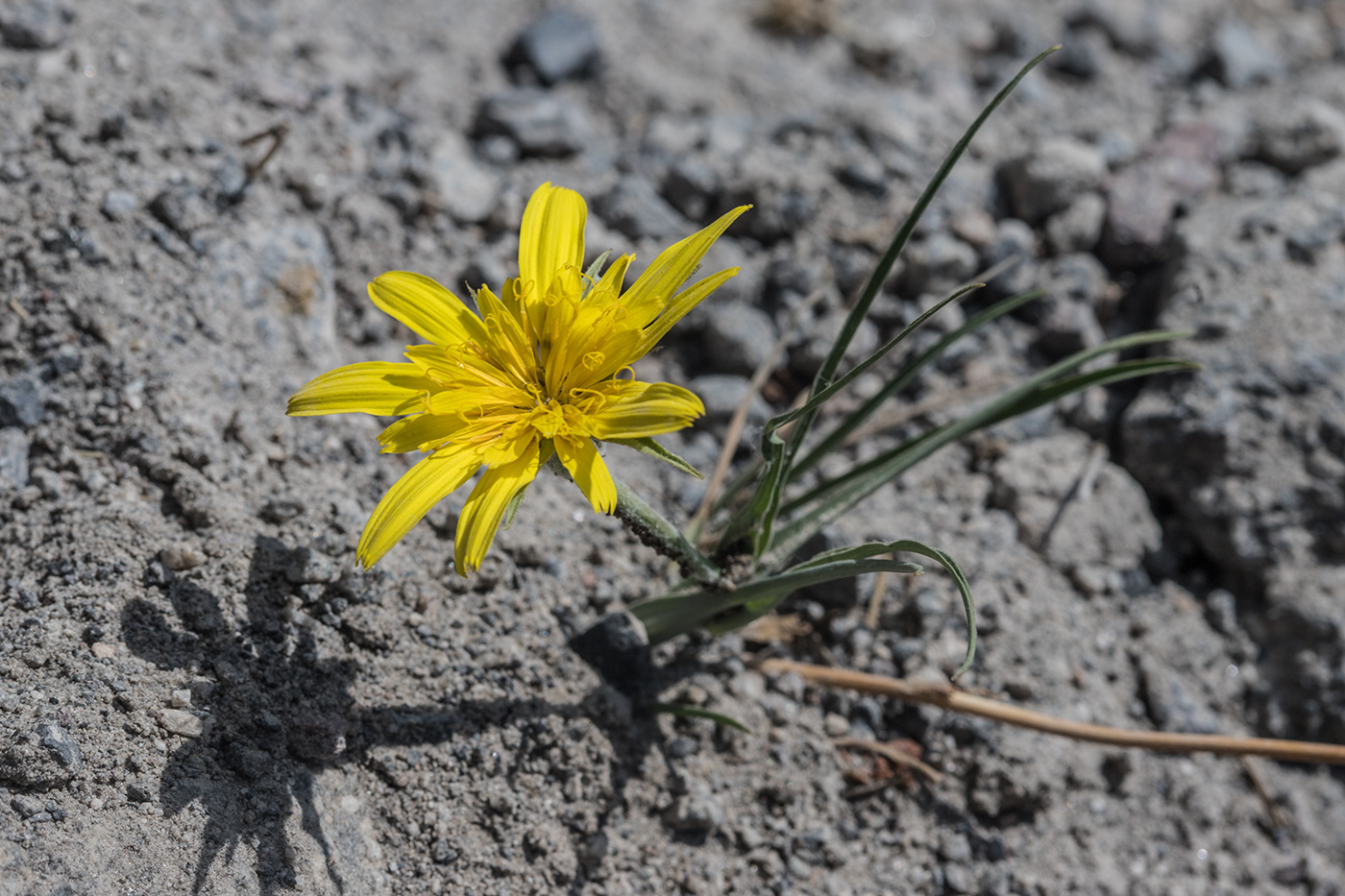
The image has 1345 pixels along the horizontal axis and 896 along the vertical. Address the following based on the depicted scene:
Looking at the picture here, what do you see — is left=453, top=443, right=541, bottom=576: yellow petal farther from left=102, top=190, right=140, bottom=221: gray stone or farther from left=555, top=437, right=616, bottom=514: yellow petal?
left=102, top=190, right=140, bottom=221: gray stone

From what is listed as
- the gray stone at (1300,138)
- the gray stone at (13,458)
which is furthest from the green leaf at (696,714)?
the gray stone at (1300,138)

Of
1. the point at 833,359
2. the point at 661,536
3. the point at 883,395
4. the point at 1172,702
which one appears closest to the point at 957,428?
the point at 883,395

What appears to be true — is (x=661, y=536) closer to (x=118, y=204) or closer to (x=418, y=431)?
(x=418, y=431)

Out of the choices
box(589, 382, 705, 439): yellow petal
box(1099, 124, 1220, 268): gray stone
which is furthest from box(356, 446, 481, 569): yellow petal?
box(1099, 124, 1220, 268): gray stone

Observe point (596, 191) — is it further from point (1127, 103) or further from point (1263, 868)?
point (1263, 868)

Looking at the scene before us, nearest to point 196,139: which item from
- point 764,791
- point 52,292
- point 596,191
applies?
point 52,292

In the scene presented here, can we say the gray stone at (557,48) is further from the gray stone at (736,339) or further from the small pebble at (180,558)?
the small pebble at (180,558)

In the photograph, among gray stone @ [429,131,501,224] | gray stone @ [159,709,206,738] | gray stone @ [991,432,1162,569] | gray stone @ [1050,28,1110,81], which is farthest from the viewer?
gray stone @ [1050,28,1110,81]
